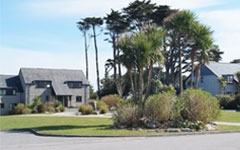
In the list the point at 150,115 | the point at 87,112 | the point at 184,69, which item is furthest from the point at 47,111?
the point at 150,115

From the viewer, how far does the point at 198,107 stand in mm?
18391

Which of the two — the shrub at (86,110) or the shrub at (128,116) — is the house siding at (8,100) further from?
the shrub at (128,116)

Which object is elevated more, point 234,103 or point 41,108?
point 234,103

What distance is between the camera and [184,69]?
54.2 metres

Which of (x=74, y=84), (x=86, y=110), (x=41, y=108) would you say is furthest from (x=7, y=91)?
(x=86, y=110)

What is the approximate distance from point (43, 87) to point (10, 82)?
5.35 meters

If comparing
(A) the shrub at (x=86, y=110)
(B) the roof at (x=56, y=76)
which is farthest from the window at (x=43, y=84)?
(A) the shrub at (x=86, y=110)

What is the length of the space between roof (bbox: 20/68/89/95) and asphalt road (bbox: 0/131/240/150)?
39.4 metres

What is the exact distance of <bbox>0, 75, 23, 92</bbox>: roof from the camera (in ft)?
170

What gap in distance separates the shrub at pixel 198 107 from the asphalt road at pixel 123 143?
405 cm

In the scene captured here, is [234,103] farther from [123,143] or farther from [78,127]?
[123,143]

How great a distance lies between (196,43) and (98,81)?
125 ft

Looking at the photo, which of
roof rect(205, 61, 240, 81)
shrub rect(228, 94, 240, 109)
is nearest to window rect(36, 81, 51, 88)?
roof rect(205, 61, 240, 81)

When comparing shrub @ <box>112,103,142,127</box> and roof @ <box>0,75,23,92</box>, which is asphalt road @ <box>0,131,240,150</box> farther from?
roof @ <box>0,75,23,92</box>
